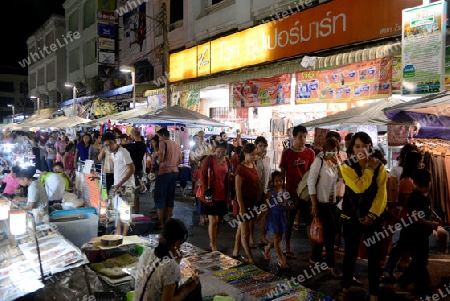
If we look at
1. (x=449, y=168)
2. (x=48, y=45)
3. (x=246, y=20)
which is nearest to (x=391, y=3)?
(x=449, y=168)

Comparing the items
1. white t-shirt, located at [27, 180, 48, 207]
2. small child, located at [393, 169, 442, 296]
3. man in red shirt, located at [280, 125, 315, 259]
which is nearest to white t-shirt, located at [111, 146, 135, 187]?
white t-shirt, located at [27, 180, 48, 207]

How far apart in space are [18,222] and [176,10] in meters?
15.5

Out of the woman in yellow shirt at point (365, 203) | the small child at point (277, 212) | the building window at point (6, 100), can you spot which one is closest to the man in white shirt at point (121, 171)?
the small child at point (277, 212)

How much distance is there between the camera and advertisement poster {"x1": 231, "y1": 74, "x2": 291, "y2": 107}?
397 inches

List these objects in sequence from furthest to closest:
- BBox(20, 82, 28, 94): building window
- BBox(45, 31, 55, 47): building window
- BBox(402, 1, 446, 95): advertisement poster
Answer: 1. BBox(20, 82, 28, 94): building window
2. BBox(45, 31, 55, 47): building window
3. BBox(402, 1, 446, 95): advertisement poster

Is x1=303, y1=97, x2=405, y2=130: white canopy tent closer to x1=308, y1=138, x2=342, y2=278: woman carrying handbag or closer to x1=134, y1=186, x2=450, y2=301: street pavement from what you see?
x1=308, y1=138, x2=342, y2=278: woman carrying handbag

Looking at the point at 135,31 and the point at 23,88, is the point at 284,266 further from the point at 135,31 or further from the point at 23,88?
the point at 23,88

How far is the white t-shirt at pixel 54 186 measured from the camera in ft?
26.0

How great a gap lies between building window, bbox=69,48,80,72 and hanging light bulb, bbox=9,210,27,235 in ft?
106

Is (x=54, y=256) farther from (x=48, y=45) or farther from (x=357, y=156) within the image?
(x=48, y=45)

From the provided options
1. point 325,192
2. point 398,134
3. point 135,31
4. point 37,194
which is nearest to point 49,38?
point 135,31

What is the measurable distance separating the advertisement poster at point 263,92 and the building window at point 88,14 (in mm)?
23588

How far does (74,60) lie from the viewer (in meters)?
35.1

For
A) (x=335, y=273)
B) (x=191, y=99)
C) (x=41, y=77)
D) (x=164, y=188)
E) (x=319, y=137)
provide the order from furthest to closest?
(x=41, y=77)
(x=191, y=99)
(x=319, y=137)
(x=164, y=188)
(x=335, y=273)
